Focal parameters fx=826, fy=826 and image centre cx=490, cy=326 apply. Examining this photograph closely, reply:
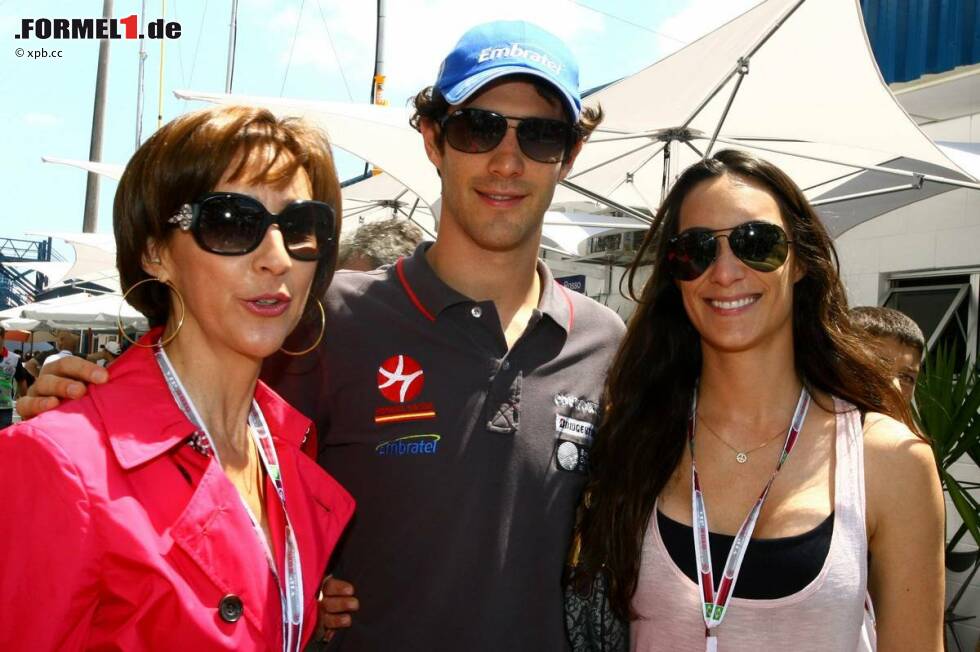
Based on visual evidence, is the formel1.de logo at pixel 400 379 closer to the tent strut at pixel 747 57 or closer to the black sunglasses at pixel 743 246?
the black sunglasses at pixel 743 246

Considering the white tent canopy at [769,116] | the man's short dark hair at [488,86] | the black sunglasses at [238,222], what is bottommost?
the black sunglasses at [238,222]

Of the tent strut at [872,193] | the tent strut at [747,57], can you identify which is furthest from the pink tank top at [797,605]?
the tent strut at [872,193]

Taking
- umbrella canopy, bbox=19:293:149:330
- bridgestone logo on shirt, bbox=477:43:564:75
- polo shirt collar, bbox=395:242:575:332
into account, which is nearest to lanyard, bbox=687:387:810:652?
polo shirt collar, bbox=395:242:575:332

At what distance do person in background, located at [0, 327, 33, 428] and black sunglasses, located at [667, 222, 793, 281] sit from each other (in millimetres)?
8467

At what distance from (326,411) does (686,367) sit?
3.95 feet

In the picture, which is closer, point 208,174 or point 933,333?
point 208,174

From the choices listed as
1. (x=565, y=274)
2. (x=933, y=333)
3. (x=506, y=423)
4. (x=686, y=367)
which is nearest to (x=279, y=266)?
(x=506, y=423)

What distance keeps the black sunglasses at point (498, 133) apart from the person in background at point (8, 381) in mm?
7988

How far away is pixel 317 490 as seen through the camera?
2.16 metres

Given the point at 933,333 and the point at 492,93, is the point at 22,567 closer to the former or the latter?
the point at 492,93

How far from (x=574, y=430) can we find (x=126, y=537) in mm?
1314

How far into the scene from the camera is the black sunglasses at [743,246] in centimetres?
241

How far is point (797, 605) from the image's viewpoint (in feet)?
6.70

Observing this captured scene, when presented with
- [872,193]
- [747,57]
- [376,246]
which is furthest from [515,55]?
[872,193]
